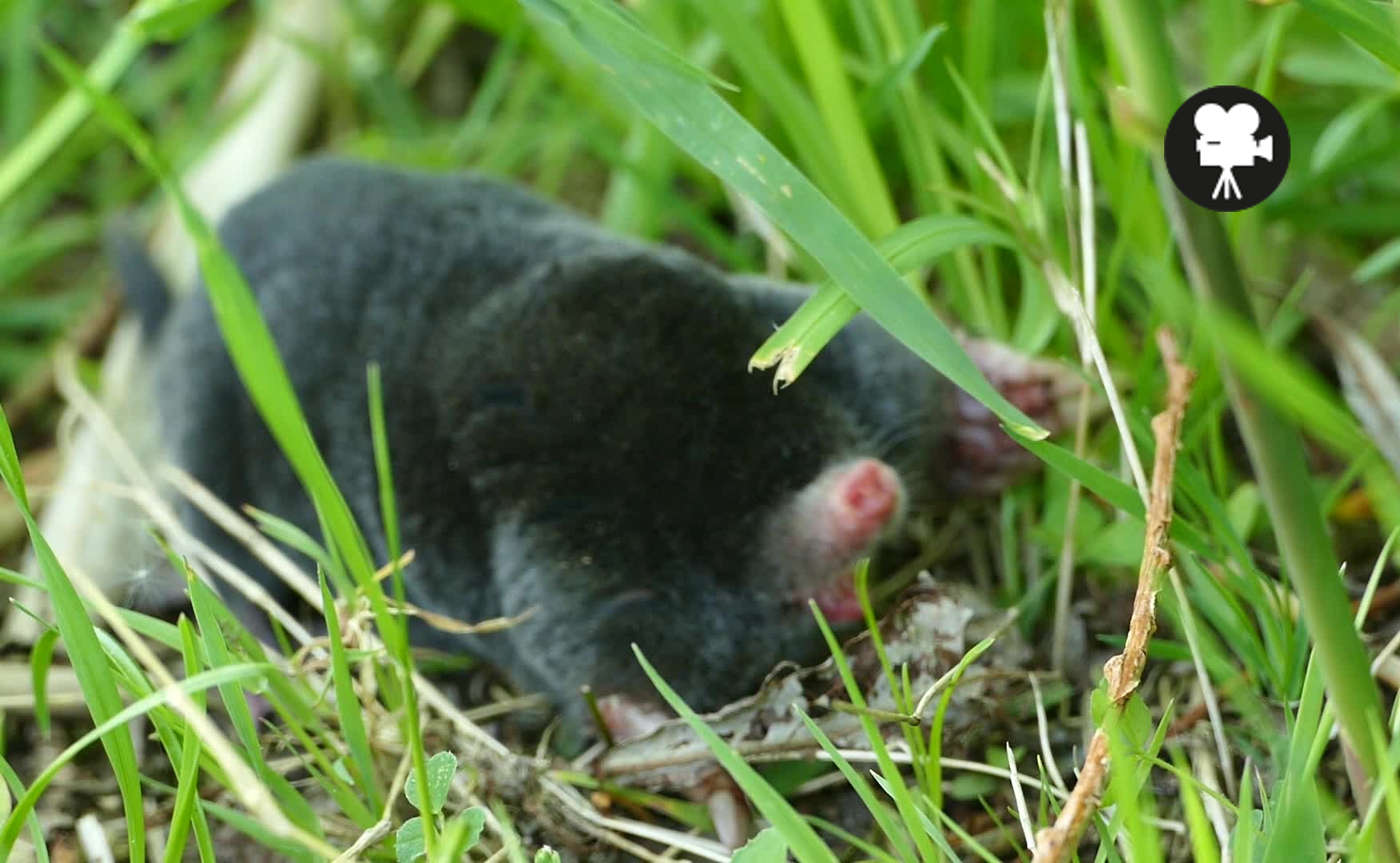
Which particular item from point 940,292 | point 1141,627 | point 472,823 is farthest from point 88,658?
→ point 940,292

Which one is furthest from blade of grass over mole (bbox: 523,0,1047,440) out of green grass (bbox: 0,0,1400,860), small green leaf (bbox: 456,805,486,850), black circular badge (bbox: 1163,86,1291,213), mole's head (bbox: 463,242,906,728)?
small green leaf (bbox: 456,805,486,850)

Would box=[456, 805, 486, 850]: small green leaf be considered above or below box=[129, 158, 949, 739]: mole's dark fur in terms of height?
below

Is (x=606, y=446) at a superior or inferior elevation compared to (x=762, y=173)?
inferior

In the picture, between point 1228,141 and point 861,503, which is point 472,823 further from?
point 1228,141

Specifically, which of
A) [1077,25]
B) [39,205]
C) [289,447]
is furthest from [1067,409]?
[39,205]

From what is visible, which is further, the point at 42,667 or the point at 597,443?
the point at 597,443

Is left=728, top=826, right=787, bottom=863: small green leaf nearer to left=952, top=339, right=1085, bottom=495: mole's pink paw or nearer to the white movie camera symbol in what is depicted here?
the white movie camera symbol

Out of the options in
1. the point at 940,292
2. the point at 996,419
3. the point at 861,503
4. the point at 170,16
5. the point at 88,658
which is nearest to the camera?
the point at 88,658
